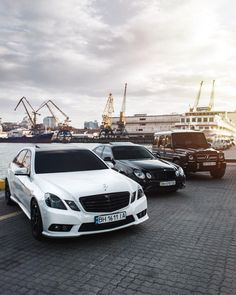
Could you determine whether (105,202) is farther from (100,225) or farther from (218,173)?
(218,173)

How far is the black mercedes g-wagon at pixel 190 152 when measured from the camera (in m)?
11.2

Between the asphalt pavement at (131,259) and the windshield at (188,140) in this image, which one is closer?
the asphalt pavement at (131,259)

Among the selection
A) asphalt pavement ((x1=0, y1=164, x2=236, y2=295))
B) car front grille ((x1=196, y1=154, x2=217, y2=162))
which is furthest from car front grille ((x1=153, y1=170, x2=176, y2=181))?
car front grille ((x1=196, y1=154, x2=217, y2=162))

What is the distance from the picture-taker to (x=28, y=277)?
352 cm

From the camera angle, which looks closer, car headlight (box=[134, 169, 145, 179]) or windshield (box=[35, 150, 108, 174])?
windshield (box=[35, 150, 108, 174])

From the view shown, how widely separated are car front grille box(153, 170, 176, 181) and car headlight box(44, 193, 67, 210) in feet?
13.7

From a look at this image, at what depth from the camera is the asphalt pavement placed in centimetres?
330

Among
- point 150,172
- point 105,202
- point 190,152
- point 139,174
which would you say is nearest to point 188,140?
point 190,152

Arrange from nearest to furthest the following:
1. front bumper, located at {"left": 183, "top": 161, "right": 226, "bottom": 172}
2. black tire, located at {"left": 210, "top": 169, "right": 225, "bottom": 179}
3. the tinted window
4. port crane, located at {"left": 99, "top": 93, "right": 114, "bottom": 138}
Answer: the tinted window → front bumper, located at {"left": 183, "top": 161, "right": 226, "bottom": 172} → black tire, located at {"left": 210, "top": 169, "right": 225, "bottom": 179} → port crane, located at {"left": 99, "top": 93, "right": 114, "bottom": 138}

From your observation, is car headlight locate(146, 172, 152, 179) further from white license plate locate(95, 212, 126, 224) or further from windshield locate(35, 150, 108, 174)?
white license plate locate(95, 212, 126, 224)

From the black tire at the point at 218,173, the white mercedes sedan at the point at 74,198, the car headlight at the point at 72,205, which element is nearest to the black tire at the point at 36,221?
the white mercedes sedan at the point at 74,198

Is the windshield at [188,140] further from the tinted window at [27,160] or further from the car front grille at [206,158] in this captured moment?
the tinted window at [27,160]

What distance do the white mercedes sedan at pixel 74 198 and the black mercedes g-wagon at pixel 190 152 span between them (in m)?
6.11

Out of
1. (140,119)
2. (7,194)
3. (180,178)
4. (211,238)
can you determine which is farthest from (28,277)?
(140,119)
